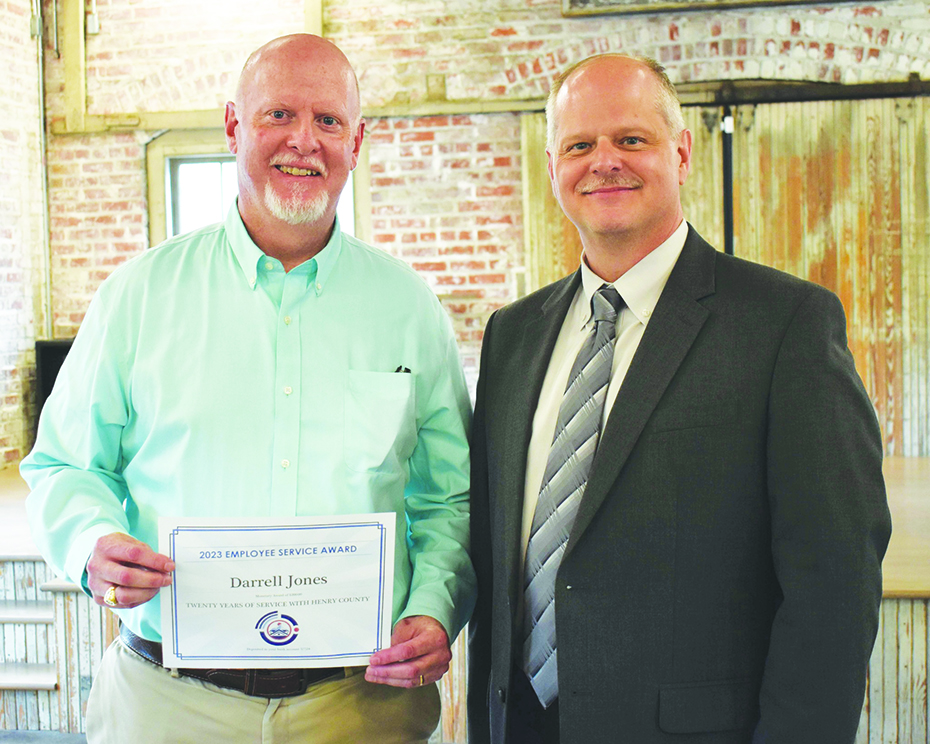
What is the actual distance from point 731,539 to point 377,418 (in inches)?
26.6

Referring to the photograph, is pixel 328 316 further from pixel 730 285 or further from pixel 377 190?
pixel 377 190

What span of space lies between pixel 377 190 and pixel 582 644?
14.9 feet

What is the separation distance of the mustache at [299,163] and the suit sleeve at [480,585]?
541 millimetres

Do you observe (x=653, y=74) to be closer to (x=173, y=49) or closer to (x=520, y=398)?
(x=520, y=398)

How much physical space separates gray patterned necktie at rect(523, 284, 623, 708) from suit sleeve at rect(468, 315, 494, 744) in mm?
159

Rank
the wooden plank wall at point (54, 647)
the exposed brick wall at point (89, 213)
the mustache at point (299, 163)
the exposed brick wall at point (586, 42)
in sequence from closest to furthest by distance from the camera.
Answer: the mustache at point (299, 163) → the wooden plank wall at point (54, 647) → the exposed brick wall at point (586, 42) → the exposed brick wall at point (89, 213)

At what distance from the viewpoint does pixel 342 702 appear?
1.63 metres

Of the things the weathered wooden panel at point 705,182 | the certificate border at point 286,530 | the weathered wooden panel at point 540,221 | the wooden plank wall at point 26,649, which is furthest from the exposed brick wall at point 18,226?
the certificate border at point 286,530

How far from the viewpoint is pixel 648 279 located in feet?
5.27

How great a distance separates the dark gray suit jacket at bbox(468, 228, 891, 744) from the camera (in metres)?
1.34

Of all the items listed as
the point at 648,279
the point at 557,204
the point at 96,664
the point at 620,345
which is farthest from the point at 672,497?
the point at 557,204

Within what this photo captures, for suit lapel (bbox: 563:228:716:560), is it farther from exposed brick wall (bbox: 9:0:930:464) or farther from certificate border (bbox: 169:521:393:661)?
exposed brick wall (bbox: 9:0:930:464)

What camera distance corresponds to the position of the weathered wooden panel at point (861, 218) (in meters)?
5.23

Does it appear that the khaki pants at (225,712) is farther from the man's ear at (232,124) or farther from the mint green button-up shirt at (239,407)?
the man's ear at (232,124)
